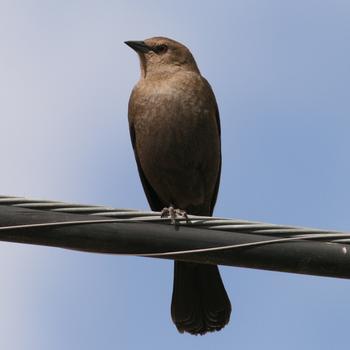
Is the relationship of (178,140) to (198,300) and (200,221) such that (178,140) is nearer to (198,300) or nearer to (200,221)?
(198,300)

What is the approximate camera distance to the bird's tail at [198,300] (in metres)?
6.34

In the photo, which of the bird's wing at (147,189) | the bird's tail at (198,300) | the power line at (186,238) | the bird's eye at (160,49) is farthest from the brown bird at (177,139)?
the power line at (186,238)

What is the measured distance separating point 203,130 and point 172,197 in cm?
68

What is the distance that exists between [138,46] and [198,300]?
2.84m

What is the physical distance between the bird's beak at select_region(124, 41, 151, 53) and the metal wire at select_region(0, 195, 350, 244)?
4.54 m

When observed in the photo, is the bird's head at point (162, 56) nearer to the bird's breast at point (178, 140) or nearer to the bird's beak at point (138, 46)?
the bird's beak at point (138, 46)

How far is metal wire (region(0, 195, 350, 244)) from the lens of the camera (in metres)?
3.89

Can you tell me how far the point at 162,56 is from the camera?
835 centimetres

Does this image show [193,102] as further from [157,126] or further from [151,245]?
[151,245]

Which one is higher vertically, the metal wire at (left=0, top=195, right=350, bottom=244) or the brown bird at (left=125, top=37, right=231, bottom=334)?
the brown bird at (left=125, top=37, right=231, bottom=334)

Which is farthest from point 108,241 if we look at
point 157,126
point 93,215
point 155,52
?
point 155,52

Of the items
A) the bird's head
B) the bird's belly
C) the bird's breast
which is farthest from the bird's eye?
the bird's belly

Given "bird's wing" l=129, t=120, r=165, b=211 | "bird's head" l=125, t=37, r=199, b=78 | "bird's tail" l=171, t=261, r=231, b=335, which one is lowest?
"bird's tail" l=171, t=261, r=231, b=335

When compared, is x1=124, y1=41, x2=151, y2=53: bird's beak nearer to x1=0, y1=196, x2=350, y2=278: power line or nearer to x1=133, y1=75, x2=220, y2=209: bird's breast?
x1=133, y1=75, x2=220, y2=209: bird's breast
